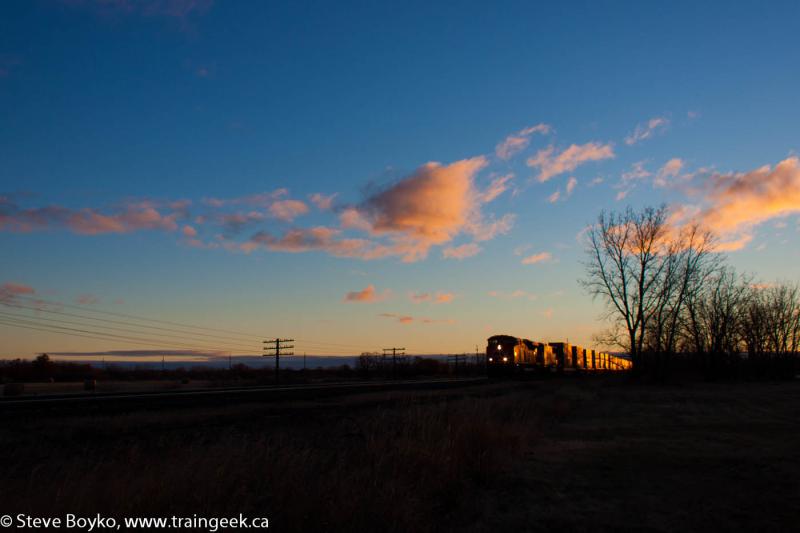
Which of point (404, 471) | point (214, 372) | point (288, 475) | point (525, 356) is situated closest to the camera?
point (288, 475)

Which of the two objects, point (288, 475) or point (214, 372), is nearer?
point (288, 475)

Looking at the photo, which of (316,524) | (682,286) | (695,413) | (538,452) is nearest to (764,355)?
(682,286)

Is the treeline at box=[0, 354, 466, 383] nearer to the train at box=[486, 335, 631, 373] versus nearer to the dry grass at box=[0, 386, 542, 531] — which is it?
the train at box=[486, 335, 631, 373]

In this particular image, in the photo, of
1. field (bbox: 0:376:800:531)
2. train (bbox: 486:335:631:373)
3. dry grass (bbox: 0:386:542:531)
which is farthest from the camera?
train (bbox: 486:335:631:373)

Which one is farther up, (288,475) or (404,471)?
(288,475)

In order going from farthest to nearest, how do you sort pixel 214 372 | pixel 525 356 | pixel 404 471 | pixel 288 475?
pixel 214 372 < pixel 525 356 < pixel 404 471 < pixel 288 475

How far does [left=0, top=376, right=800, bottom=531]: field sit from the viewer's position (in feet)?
18.6

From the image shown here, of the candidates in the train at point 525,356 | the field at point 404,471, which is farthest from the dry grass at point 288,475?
the train at point 525,356

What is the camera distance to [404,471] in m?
8.23

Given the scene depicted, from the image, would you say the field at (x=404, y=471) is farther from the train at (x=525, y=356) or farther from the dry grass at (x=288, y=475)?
the train at (x=525, y=356)

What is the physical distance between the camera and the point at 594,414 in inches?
785

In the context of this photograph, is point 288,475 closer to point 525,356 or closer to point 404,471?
point 404,471

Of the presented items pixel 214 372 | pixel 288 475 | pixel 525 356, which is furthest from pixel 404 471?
pixel 214 372

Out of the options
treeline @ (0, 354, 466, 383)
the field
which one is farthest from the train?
the field
